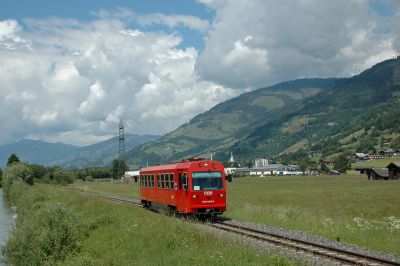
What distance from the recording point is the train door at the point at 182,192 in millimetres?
31531

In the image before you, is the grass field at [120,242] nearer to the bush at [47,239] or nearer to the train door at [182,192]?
the bush at [47,239]

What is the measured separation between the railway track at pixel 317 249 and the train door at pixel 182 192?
4952mm

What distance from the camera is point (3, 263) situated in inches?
1233

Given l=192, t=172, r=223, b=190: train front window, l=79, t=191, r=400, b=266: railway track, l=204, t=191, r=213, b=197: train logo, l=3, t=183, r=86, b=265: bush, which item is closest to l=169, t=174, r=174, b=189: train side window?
l=192, t=172, r=223, b=190: train front window

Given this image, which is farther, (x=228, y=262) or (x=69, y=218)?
(x=69, y=218)

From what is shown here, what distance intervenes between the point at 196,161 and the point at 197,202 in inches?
107

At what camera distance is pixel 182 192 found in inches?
1265

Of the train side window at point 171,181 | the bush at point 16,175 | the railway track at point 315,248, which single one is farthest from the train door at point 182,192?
the bush at point 16,175

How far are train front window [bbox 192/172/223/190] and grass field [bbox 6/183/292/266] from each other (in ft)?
13.5

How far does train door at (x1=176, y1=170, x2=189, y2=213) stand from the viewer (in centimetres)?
3153

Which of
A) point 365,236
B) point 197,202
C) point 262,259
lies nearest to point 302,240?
point 365,236

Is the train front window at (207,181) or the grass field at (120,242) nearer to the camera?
the grass field at (120,242)

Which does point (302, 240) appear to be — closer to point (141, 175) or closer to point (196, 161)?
point (196, 161)

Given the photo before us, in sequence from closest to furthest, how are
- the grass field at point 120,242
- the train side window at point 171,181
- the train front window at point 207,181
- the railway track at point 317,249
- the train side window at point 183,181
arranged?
the grass field at point 120,242
the railway track at point 317,249
the train front window at point 207,181
the train side window at point 183,181
the train side window at point 171,181
